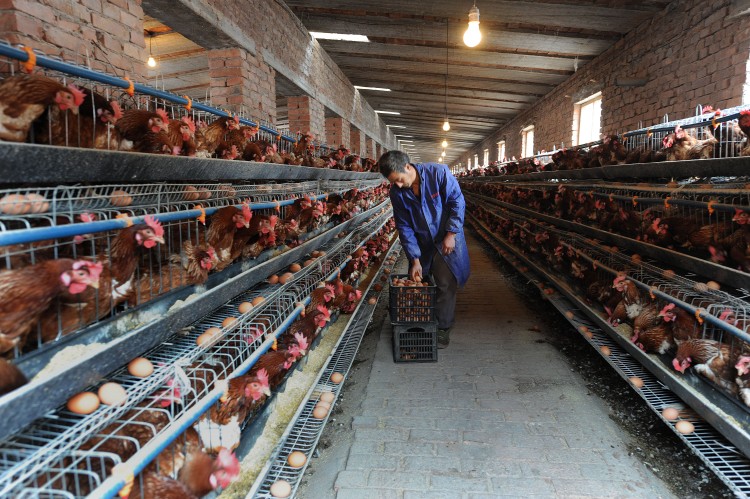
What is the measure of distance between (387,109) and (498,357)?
14.2 meters

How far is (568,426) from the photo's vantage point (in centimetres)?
313

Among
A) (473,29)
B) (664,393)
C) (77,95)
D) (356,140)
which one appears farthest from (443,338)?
(356,140)

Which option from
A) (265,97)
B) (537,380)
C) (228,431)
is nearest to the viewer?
(228,431)

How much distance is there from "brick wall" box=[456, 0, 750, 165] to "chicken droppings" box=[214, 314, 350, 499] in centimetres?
567

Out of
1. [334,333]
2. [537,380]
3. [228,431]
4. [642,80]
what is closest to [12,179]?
[228,431]

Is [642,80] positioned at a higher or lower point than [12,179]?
higher

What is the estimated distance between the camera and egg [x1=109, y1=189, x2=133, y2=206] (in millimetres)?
2080

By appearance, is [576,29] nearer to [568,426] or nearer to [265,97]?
[265,97]

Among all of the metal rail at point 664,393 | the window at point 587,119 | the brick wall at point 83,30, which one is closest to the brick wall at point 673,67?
the window at point 587,119

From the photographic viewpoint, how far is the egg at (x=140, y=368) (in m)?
2.00

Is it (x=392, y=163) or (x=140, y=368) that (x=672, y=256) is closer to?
(x=392, y=163)

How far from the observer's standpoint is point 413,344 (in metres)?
4.31

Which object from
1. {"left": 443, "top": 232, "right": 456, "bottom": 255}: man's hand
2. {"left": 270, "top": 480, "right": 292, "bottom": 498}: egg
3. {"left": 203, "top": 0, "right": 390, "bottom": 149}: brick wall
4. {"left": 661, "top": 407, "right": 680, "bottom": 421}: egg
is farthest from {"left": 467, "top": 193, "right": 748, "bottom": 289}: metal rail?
{"left": 203, "top": 0, "right": 390, "bottom": 149}: brick wall

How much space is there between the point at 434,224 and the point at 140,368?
3272 millimetres
